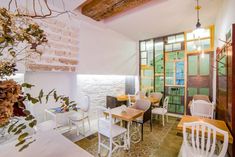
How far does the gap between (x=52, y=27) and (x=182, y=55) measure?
4125mm

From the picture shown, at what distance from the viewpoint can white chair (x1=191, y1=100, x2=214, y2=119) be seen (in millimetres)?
2812

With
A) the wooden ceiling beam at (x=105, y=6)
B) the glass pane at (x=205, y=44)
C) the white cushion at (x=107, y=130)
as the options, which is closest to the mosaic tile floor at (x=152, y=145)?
the white cushion at (x=107, y=130)

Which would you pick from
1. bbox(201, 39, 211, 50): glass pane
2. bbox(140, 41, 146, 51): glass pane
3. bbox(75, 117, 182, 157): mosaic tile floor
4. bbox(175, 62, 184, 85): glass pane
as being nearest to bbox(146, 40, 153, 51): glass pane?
bbox(140, 41, 146, 51): glass pane

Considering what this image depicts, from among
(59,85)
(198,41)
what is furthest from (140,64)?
(59,85)

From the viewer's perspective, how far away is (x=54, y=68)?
9.98ft

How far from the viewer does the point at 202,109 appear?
288cm

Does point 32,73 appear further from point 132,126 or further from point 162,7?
point 162,7

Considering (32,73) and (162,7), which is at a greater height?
(162,7)

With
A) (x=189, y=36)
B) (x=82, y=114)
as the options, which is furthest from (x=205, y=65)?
(x=82, y=114)

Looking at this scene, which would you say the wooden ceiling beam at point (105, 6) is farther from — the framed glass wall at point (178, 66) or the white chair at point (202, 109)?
the white chair at point (202, 109)

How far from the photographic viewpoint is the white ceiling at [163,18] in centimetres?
294

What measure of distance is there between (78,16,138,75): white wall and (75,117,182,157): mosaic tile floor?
6.06ft

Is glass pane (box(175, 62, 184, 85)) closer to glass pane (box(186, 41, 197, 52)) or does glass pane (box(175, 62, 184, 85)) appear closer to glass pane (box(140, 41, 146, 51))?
glass pane (box(186, 41, 197, 52))

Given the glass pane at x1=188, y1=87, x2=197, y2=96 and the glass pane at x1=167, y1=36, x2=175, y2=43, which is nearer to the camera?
the glass pane at x1=188, y1=87, x2=197, y2=96
